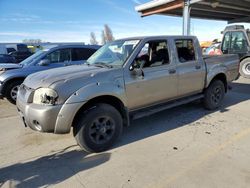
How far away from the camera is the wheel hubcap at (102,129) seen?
3.78m

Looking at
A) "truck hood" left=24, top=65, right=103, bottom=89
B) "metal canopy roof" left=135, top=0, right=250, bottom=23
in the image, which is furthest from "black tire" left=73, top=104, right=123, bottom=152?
"metal canopy roof" left=135, top=0, right=250, bottom=23

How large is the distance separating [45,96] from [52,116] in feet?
1.06

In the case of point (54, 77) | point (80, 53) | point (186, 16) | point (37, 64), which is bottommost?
point (54, 77)

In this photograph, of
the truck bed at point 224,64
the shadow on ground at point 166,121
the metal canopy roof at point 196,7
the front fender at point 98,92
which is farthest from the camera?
the metal canopy roof at point 196,7

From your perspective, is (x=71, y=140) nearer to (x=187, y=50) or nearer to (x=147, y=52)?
(x=147, y=52)

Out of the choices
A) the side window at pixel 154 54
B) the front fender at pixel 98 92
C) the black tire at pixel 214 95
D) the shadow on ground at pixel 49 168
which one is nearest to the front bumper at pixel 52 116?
the front fender at pixel 98 92

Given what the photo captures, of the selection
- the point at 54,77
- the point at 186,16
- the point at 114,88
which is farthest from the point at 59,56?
the point at 186,16

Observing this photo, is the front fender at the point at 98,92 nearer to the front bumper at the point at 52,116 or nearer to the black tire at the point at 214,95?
the front bumper at the point at 52,116

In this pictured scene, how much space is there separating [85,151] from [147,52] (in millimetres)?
2279

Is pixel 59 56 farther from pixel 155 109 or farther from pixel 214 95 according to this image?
pixel 214 95

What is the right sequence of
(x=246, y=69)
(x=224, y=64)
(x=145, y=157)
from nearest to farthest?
1. (x=145, y=157)
2. (x=224, y=64)
3. (x=246, y=69)

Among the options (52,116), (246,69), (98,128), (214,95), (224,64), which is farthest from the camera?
(246,69)

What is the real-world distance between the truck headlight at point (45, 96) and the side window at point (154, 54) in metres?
1.72

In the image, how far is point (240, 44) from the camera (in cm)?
1150
